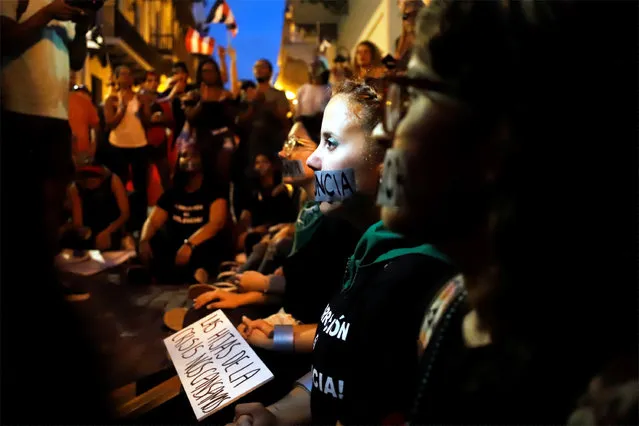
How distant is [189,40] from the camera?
8.28m

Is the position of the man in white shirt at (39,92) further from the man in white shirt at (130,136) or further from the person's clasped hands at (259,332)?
the man in white shirt at (130,136)

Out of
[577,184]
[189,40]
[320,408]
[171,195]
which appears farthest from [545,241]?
[189,40]

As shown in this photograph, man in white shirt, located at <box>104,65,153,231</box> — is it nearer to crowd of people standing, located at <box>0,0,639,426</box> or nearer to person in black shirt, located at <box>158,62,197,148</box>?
person in black shirt, located at <box>158,62,197,148</box>

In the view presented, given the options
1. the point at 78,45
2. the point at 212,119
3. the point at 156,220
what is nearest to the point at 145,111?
the point at 212,119

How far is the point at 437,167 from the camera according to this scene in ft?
2.30

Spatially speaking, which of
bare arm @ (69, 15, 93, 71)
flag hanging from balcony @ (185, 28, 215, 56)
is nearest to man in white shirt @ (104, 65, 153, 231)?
bare arm @ (69, 15, 93, 71)

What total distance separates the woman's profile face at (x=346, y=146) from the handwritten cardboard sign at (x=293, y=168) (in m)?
0.44

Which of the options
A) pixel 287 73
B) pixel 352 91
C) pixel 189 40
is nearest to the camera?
pixel 352 91

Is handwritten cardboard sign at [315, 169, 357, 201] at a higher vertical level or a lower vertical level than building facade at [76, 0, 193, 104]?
lower

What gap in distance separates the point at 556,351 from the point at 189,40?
836 cm

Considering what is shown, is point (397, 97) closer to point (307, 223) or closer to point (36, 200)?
point (307, 223)

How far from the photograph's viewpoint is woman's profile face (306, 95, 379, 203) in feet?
3.77

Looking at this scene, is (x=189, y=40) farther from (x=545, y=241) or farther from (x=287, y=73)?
(x=545, y=241)

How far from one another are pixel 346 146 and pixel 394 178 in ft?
1.50
